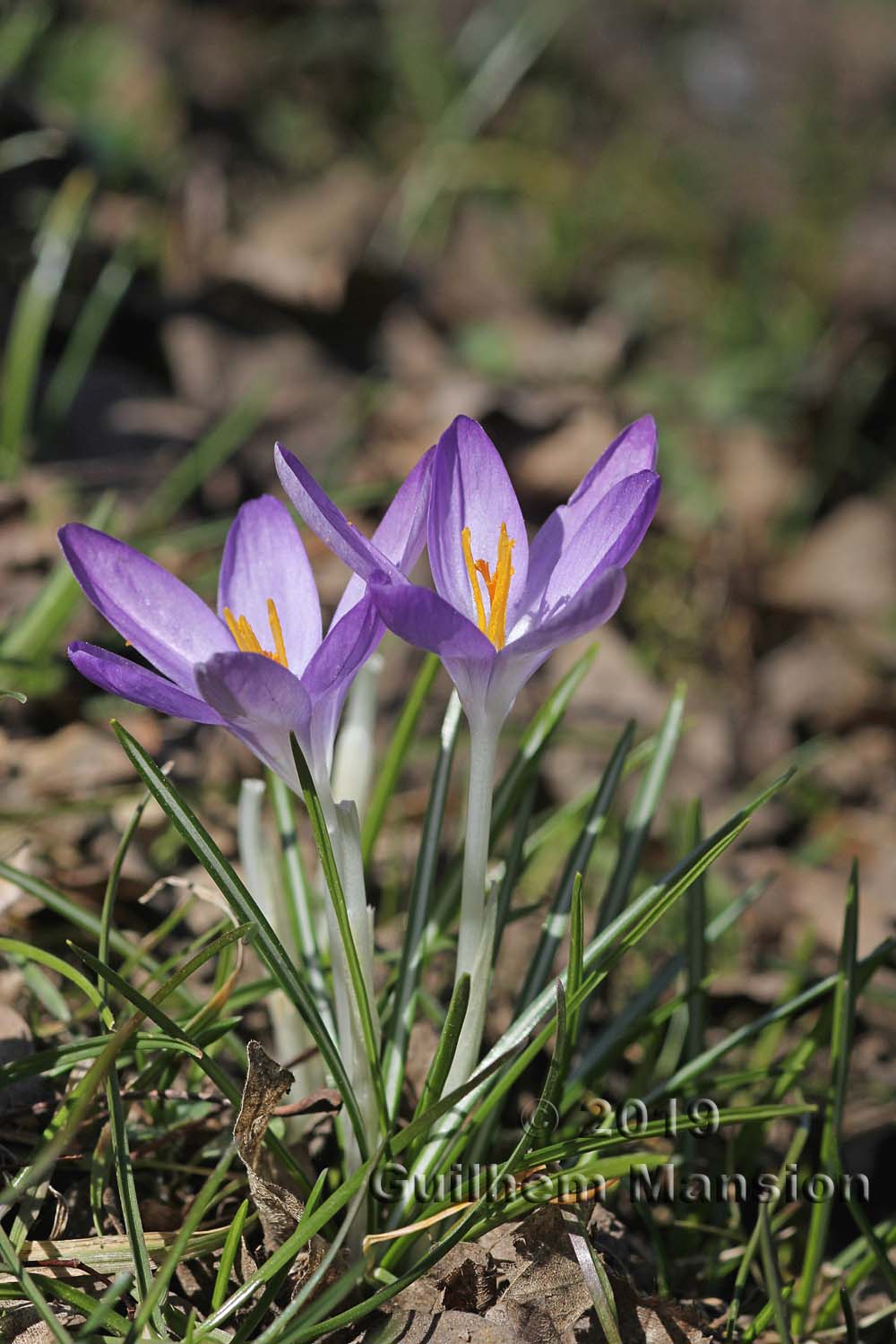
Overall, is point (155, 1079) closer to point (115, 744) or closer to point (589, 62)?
point (115, 744)

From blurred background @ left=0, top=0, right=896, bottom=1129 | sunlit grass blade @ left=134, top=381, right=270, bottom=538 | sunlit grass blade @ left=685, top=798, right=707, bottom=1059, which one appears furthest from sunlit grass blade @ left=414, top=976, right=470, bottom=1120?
sunlit grass blade @ left=134, top=381, right=270, bottom=538

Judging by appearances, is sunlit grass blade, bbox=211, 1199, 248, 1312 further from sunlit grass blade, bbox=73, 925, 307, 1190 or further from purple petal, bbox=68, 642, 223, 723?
purple petal, bbox=68, 642, 223, 723

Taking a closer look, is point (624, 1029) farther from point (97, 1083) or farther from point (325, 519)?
point (325, 519)

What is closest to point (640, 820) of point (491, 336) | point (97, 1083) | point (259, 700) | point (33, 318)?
point (259, 700)

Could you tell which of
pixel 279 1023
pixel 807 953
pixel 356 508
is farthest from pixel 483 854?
pixel 356 508

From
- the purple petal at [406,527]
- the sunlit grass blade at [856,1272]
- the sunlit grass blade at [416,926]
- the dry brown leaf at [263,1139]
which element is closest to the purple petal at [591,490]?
the purple petal at [406,527]

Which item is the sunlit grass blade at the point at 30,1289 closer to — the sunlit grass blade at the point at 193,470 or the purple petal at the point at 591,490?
the purple petal at the point at 591,490
